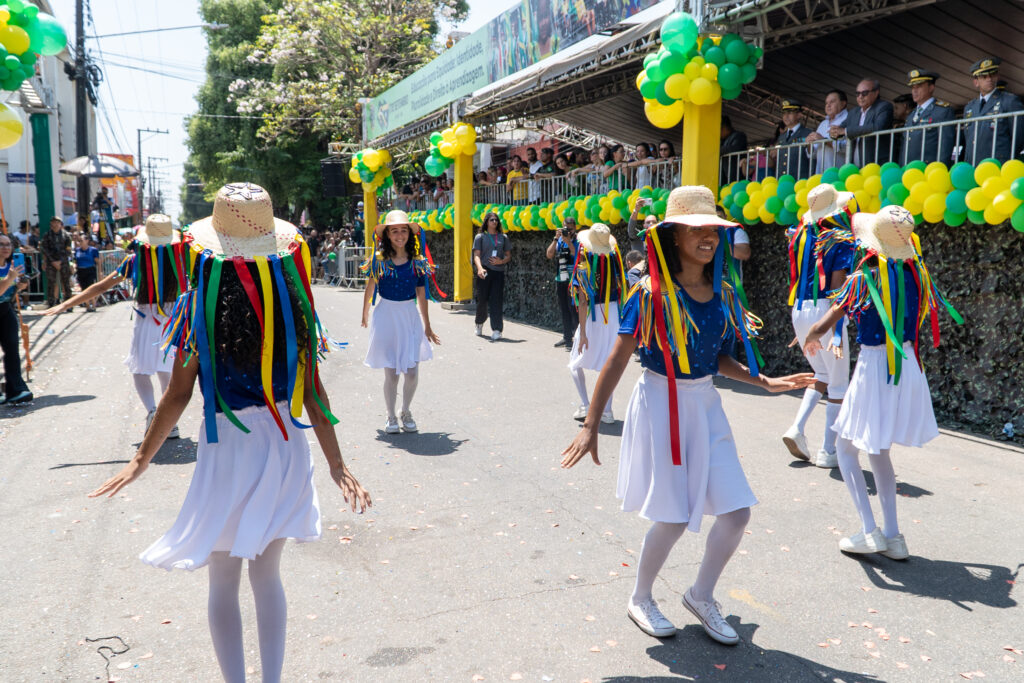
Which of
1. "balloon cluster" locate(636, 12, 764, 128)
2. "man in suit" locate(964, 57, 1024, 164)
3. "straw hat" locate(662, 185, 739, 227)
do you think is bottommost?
"straw hat" locate(662, 185, 739, 227)

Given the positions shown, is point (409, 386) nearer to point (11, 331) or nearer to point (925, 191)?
point (11, 331)

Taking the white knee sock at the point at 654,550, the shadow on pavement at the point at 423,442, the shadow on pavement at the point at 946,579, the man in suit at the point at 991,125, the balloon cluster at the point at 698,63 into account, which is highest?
the balloon cluster at the point at 698,63

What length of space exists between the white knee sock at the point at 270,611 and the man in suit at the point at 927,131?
726 centimetres

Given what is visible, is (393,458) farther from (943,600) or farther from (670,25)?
(670,25)

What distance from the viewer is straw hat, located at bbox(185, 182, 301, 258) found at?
109 inches

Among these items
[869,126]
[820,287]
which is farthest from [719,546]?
[869,126]

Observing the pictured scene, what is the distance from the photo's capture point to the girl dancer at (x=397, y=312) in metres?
7.08

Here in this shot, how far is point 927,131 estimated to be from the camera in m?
7.79

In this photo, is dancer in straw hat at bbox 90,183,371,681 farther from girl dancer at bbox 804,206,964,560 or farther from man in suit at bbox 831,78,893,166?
man in suit at bbox 831,78,893,166

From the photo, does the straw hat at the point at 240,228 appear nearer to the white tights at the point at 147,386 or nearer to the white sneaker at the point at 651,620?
the white sneaker at the point at 651,620

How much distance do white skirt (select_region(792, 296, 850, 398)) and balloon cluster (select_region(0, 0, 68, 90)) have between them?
28.0ft

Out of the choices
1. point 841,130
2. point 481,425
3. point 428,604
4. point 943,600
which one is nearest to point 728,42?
point 841,130

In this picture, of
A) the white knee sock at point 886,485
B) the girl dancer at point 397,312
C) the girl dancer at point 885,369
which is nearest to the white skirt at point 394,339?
the girl dancer at point 397,312

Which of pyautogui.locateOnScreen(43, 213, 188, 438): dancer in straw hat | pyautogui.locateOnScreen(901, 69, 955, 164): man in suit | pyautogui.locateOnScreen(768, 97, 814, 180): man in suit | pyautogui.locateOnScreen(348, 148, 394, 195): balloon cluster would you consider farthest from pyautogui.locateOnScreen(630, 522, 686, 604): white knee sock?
pyautogui.locateOnScreen(348, 148, 394, 195): balloon cluster
